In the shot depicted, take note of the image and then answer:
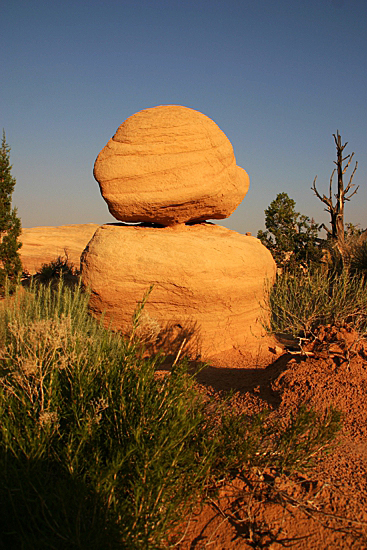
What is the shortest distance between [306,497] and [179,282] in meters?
3.85

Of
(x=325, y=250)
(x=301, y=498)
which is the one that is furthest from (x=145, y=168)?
(x=325, y=250)

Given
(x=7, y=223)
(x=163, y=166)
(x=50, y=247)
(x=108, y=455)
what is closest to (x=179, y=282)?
(x=163, y=166)

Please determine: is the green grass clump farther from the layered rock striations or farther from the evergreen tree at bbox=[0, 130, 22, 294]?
the evergreen tree at bbox=[0, 130, 22, 294]

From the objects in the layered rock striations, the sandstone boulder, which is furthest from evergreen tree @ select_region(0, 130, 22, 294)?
the layered rock striations

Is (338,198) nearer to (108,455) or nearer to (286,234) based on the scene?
(286,234)

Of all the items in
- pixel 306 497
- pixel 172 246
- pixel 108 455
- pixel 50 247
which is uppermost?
pixel 172 246

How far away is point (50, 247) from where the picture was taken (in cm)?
2181

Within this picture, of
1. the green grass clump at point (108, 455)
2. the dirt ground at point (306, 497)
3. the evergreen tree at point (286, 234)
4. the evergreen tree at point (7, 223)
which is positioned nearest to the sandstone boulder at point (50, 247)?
the evergreen tree at point (7, 223)

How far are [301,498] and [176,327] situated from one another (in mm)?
3942

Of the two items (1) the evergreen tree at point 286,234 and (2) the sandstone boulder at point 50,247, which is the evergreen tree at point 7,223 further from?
(1) the evergreen tree at point 286,234

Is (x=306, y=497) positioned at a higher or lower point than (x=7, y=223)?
lower

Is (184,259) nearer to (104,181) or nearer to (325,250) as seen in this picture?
(104,181)

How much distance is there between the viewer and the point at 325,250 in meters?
12.9

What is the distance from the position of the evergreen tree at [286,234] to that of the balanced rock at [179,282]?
6190mm
